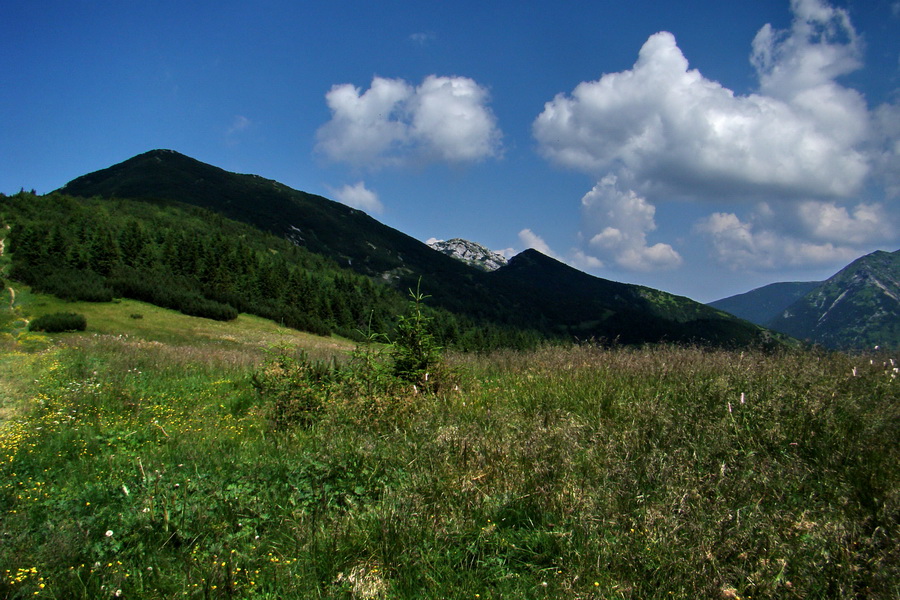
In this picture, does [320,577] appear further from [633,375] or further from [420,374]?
[633,375]

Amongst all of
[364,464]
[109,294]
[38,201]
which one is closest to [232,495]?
[364,464]

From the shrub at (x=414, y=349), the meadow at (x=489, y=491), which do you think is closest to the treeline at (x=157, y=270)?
the shrub at (x=414, y=349)

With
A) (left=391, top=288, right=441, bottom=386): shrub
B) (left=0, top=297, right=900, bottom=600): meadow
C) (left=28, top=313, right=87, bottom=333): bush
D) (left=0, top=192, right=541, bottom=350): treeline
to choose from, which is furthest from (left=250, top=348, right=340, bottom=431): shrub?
(left=28, top=313, right=87, bottom=333): bush

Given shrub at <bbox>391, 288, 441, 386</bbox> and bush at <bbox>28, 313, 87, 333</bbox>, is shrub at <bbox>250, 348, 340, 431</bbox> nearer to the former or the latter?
shrub at <bbox>391, 288, 441, 386</bbox>

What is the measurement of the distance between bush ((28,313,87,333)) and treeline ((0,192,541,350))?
19.6 metres

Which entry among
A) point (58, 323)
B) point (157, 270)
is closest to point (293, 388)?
point (58, 323)

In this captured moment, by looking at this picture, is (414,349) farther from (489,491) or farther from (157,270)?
(157,270)

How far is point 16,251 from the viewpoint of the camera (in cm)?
8119

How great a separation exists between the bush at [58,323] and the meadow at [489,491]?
185 feet

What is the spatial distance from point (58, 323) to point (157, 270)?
54.7 metres

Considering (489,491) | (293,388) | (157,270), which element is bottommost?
(293,388)

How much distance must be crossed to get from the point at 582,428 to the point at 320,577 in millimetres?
2876

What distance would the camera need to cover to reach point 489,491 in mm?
3666

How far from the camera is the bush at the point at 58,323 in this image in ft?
160
